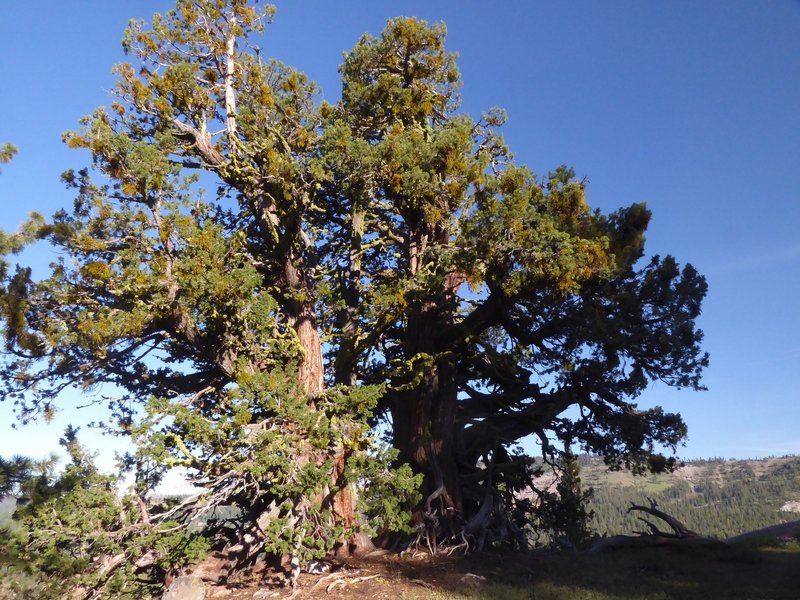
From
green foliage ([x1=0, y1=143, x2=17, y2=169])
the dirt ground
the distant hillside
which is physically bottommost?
the dirt ground

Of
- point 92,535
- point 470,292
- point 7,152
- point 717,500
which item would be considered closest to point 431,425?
point 470,292

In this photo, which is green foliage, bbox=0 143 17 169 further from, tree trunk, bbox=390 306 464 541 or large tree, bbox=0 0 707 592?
tree trunk, bbox=390 306 464 541

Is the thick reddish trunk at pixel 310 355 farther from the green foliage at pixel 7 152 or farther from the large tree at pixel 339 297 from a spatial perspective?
the green foliage at pixel 7 152

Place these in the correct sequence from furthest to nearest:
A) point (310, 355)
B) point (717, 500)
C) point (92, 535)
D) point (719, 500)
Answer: point (717, 500)
point (719, 500)
point (310, 355)
point (92, 535)

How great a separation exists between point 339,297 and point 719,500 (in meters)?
186

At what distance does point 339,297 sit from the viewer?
47.9ft

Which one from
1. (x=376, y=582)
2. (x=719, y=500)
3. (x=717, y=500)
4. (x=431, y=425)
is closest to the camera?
(x=376, y=582)

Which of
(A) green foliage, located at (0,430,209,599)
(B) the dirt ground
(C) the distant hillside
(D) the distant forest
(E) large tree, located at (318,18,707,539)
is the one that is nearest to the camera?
(A) green foliage, located at (0,430,209,599)

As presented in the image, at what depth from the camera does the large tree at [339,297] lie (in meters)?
10.7

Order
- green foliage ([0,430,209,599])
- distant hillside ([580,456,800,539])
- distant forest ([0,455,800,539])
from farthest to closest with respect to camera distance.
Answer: distant hillside ([580,456,800,539])
distant forest ([0,455,800,539])
green foliage ([0,430,209,599])

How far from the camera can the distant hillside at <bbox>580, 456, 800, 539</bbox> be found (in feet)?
375

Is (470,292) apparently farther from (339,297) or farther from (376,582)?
(376,582)

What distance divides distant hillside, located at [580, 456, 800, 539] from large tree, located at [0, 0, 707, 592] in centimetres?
9109

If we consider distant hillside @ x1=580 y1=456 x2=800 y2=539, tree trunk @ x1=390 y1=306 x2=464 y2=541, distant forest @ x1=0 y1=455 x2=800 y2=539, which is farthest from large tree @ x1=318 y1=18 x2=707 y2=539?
distant hillside @ x1=580 y1=456 x2=800 y2=539
